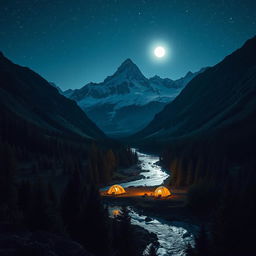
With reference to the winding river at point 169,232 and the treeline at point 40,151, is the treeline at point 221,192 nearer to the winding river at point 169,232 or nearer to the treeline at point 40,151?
the winding river at point 169,232

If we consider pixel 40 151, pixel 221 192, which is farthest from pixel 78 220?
pixel 40 151

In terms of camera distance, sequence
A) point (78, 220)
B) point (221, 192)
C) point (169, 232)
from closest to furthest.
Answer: point (78, 220) < point (169, 232) < point (221, 192)

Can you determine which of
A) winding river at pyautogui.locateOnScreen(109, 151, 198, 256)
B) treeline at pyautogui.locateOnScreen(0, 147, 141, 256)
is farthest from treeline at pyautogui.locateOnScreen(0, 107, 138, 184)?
treeline at pyautogui.locateOnScreen(0, 147, 141, 256)

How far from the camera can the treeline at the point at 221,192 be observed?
25.4 m

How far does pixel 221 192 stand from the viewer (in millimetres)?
52312

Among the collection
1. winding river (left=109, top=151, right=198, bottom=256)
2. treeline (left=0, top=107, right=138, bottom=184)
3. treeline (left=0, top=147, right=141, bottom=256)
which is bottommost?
winding river (left=109, top=151, right=198, bottom=256)

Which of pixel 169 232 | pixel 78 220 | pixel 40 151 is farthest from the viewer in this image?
pixel 40 151

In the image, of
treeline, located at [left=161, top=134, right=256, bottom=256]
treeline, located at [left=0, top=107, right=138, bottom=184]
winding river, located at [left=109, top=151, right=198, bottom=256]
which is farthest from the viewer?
treeline, located at [left=0, top=107, right=138, bottom=184]

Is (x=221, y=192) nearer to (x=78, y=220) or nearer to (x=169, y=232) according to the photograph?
(x=169, y=232)

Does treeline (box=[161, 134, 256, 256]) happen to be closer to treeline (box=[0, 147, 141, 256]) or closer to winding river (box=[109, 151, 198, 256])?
winding river (box=[109, 151, 198, 256])

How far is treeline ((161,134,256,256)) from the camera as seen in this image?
83.3ft

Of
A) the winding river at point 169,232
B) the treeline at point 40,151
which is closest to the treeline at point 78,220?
the winding river at point 169,232

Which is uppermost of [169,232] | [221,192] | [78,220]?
[78,220]

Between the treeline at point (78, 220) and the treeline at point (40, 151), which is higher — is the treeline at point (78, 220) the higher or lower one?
the lower one
